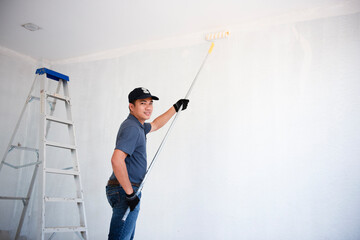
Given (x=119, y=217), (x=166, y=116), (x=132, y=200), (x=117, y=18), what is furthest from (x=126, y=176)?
(x=117, y=18)

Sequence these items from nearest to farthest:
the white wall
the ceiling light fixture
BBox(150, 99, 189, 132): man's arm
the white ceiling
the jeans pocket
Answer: the jeans pocket < the white wall < BBox(150, 99, 189, 132): man's arm < the white ceiling < the ceiling light fixture

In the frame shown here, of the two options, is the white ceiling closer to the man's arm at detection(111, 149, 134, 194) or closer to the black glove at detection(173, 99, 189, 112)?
the black glove at detection(173, 99, 189, 112)

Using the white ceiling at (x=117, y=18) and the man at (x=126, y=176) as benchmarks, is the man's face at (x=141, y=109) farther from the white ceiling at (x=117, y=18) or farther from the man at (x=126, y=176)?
the white ceiling at (x=117, y=18)

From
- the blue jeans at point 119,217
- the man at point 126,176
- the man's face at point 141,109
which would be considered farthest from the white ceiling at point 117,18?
the blue jeans at point 119,217

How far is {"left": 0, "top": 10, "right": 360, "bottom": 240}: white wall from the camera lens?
2.62 m

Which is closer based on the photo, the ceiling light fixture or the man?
the man

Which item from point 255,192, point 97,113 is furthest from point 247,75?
point 97,113

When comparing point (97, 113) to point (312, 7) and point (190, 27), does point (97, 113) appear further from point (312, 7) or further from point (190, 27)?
point (312, 7)

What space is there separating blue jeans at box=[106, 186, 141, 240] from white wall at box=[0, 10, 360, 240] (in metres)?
1.20

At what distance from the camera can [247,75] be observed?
3.13 metres

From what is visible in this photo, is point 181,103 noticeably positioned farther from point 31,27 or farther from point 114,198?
point 31,27

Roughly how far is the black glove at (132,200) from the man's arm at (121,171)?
3 centimetres

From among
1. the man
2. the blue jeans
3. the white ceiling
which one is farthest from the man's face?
the white ceiling

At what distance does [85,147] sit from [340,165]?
2942 mm
